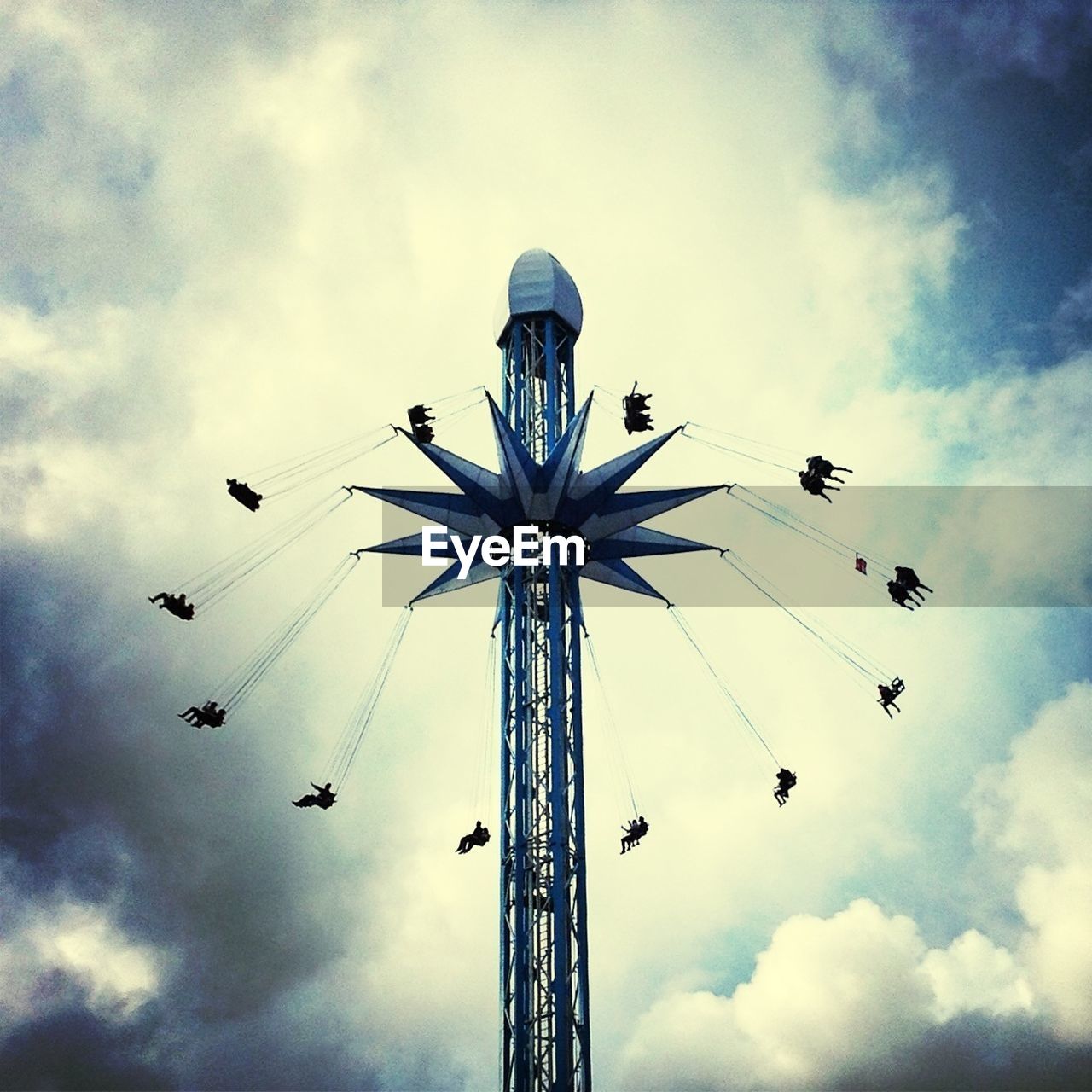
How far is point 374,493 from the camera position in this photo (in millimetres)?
44656

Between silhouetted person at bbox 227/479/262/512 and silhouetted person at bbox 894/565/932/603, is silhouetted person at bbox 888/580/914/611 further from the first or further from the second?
silhouetted person at bbox 227/479/262/512

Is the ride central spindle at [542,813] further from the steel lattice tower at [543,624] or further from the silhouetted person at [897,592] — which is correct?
the silhouetted person at [897,592]

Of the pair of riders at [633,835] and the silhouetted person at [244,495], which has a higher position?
the silhouetted person at [244,495]

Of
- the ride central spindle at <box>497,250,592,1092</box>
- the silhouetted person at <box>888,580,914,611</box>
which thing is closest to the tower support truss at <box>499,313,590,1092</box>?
the ride central spindle at <box>497,250,592,1092</box>

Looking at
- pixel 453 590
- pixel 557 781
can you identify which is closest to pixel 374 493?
pixel 453 590

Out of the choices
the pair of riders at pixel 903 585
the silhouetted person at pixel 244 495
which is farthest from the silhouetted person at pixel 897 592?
the silhouetted person at pixel 244 495

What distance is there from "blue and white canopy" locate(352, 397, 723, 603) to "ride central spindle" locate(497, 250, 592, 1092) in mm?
1722

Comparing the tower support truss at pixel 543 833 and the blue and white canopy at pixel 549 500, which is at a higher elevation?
the blue and white canopy at pixel 549 500

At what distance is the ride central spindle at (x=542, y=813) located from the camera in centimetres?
4088

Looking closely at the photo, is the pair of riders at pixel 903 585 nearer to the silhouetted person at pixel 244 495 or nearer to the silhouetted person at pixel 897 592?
the silhouetted person at pixel 897 592

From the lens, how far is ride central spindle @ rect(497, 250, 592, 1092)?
40.9 meters

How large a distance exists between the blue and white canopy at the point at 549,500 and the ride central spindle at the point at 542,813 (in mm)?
1722

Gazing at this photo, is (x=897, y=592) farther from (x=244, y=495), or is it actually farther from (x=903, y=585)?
(x=244, y=495)

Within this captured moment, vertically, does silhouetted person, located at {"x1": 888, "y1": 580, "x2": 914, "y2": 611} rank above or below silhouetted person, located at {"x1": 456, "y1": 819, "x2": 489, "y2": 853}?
above
